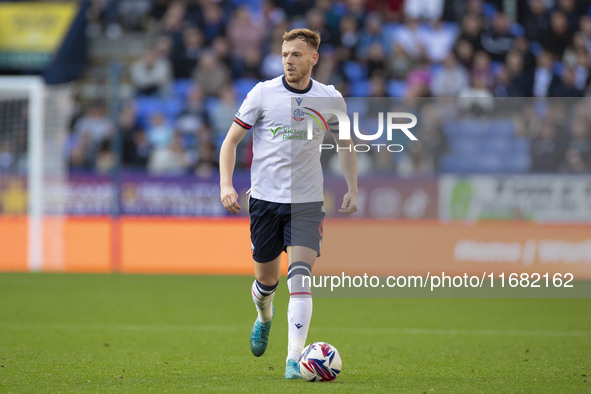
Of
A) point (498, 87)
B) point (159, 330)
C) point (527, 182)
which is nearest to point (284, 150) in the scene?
point (159, 330)

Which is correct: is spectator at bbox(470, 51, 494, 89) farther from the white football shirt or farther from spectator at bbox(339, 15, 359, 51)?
the white football shirt

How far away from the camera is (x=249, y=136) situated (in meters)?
14.5

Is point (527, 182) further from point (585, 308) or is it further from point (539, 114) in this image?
point (585, 308)

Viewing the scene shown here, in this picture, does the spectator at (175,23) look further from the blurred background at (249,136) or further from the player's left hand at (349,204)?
the player's left hand at (349,204)

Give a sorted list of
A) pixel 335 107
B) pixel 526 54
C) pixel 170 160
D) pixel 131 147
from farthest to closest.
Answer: pixel 526 54, pixel 131 147, pixel 170 160, pixel 335 107

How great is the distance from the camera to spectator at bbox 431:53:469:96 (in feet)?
54.2

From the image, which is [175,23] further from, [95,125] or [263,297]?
[263,297]

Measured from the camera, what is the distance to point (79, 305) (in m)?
10.8

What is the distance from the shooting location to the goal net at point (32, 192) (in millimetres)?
14547

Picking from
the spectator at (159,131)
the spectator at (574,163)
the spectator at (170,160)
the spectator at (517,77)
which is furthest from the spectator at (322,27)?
the spectator at (574,163)

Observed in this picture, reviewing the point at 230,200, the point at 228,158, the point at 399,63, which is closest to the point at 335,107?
the point at 228,158

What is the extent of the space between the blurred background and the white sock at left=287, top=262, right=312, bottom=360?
24.7 feet

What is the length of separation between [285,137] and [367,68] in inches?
454

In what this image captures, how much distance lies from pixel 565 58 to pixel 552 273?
5545 millimetres
